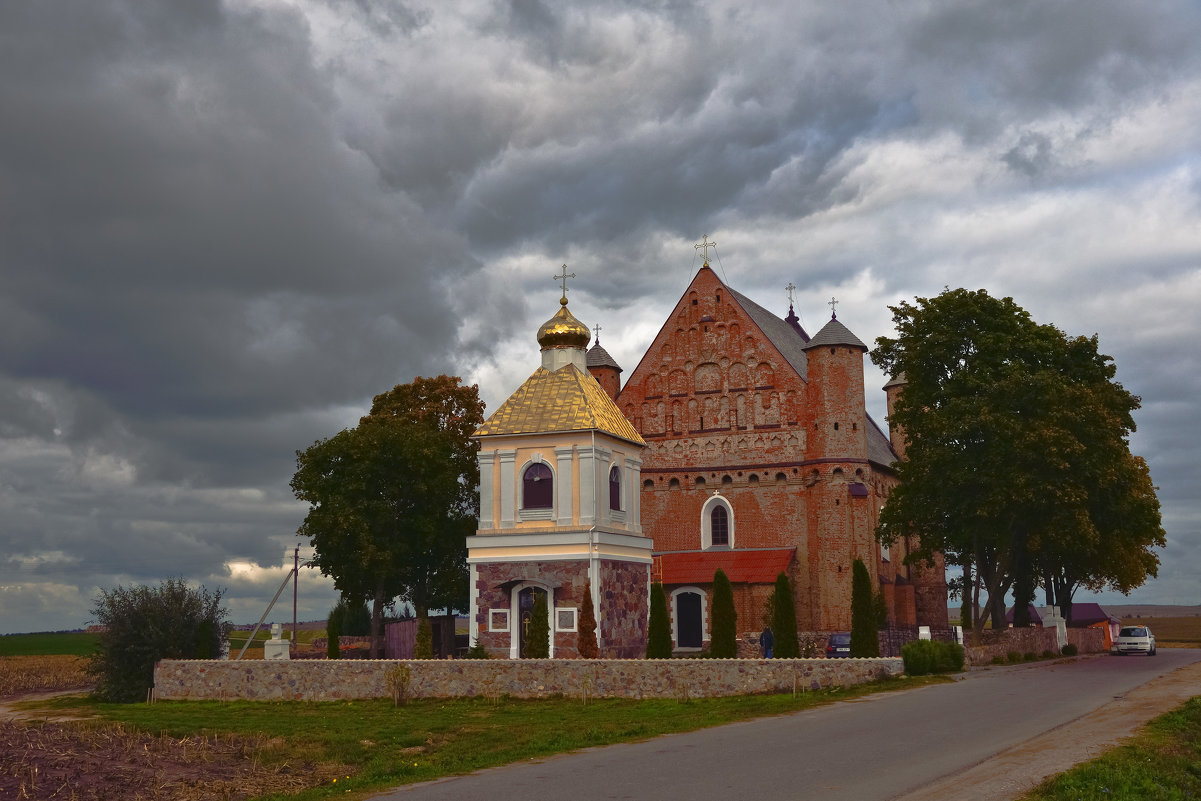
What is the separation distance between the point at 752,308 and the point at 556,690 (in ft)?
100

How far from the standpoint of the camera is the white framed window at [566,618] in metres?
35.4

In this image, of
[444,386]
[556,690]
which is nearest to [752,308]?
[444,386]

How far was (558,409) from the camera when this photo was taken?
38.2m

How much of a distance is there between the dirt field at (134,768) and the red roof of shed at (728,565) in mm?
28324

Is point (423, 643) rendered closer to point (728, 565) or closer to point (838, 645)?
point (838, 645)

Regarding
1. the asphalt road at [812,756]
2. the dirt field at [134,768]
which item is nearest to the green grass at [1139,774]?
the asphalt road at [812,756]

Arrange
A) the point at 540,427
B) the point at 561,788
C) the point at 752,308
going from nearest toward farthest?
the point at 561,788, the point at 540,427, the point at 752,308

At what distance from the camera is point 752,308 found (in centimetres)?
5497

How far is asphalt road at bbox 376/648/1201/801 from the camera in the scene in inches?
549

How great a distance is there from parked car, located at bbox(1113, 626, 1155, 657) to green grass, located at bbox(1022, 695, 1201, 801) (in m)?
33.8

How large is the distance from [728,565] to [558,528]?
13624mm

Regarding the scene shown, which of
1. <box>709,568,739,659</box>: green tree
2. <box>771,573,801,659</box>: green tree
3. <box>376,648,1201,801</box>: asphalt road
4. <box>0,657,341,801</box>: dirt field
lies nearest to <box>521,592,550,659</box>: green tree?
<box>709,568,739,659</box>: green tree

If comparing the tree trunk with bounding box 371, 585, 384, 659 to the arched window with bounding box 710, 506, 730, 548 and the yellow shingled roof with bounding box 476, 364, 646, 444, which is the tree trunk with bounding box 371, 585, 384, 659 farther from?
the arched window with bounding box 710, 506, 730, 548

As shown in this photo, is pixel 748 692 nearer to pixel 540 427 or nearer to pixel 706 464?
pixel 540 427
